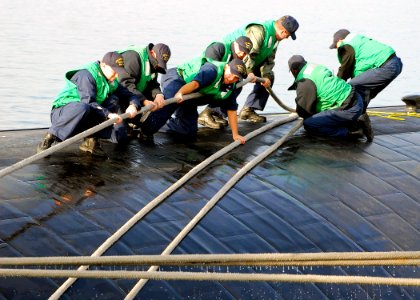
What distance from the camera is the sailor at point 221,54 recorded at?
14.2 metres

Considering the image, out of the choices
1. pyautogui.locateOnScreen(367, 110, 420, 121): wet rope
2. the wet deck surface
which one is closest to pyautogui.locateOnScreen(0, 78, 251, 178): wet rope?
the wet deck surface

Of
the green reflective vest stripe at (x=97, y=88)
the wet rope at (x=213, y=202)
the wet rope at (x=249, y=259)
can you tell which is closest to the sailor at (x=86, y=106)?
the green reflective vest stripe at (x=97, y=88)

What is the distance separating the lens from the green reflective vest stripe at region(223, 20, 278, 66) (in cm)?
1542

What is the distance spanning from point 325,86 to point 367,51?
6.81 ft

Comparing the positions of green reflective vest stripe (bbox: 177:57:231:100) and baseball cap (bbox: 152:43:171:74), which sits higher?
baseball cap (bbox: 152:43:171:74)

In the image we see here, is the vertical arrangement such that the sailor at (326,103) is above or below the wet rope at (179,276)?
below

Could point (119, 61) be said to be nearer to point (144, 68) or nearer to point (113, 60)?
point (113, 60)

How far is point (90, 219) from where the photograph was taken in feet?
29.3

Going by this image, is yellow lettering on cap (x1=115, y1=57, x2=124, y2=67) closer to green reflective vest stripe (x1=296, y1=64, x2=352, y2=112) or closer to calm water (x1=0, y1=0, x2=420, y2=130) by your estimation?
green reflective vest stripe (x1=296, y1=64, x2=352, y2=112)

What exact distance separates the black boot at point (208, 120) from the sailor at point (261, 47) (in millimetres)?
1220

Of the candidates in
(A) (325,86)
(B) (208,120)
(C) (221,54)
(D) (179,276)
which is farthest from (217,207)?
(C) (221,54)

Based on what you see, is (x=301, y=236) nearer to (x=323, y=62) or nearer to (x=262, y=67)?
(x=262, y=67)

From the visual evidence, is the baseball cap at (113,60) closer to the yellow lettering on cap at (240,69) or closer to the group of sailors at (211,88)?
the group of sailors at (211,88)

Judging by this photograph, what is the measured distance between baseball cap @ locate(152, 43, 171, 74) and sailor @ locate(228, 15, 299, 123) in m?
2.46
